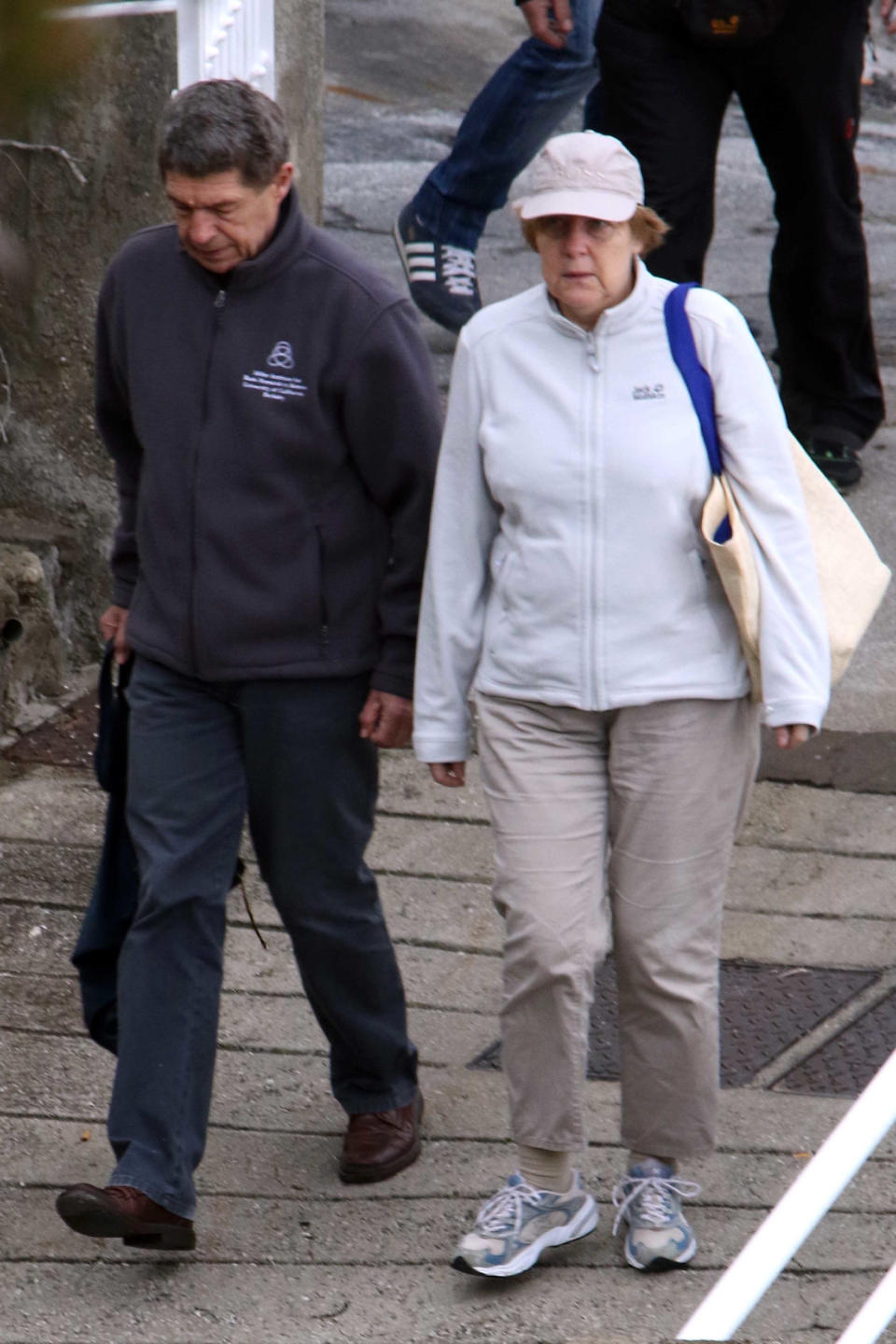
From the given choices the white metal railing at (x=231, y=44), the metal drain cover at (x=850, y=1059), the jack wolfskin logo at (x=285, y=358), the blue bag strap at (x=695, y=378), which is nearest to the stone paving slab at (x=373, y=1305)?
the metal drain cover at (x=850, y=1059)

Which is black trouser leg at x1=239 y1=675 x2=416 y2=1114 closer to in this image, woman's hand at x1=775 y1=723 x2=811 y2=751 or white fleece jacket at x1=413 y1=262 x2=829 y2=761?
white fleece jacket at x1=413 y1=262 x2=829 y2=761

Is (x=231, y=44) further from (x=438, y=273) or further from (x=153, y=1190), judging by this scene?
(x=153, y=1190)

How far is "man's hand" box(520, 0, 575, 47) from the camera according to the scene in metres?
5.41

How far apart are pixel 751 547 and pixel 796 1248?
1142 millimetres

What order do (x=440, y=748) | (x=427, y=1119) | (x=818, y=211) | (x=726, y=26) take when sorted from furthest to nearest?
(x=818, y=211) → (x=726, y=26) → (x=427, y=1119) → (x=440, y=748)

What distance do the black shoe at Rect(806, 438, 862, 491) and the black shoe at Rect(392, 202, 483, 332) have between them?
4.88 feet

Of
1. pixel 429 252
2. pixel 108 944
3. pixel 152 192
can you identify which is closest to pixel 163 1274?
pixel 108 944

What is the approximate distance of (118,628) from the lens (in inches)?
129

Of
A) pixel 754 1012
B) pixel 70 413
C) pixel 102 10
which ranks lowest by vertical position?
pixel 754 1012

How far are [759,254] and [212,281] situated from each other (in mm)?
5946

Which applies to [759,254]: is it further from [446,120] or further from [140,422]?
[140,422]

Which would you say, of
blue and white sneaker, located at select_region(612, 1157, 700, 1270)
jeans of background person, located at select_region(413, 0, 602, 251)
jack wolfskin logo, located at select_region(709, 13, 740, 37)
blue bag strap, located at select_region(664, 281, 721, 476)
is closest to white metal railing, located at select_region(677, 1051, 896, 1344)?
blue and white sneaker, located at select_region(612, 1157, 700, 1270)

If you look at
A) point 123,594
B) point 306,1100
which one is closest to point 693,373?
point 123,594

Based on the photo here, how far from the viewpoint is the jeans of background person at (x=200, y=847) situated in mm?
3010
